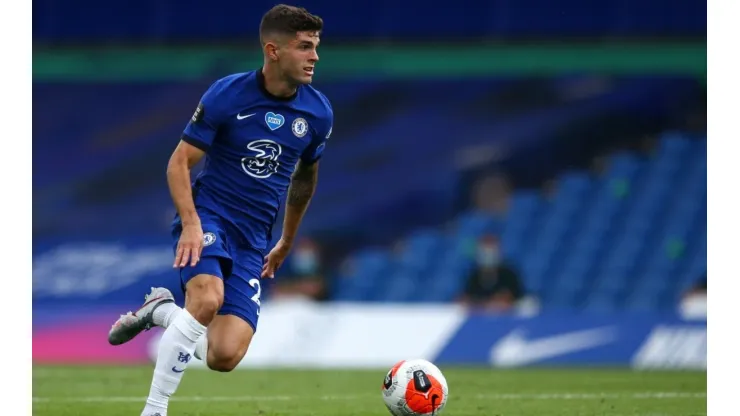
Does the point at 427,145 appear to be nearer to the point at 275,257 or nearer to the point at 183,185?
the point at 275,257

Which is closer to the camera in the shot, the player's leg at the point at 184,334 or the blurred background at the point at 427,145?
the player's leg at the point at 184,334

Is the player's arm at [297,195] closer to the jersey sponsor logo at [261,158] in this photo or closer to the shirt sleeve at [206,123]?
the jersey sponsor logo at [261,158]

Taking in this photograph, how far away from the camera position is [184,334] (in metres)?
6.04

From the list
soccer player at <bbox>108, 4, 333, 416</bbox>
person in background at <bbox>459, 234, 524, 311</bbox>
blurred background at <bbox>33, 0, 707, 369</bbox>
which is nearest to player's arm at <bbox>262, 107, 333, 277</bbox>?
soccer player at <bbox>108, 4, 333, 416</bbox>

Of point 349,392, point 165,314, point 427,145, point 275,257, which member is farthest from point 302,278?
point 165,314

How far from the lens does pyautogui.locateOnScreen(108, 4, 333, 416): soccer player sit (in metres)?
6.14

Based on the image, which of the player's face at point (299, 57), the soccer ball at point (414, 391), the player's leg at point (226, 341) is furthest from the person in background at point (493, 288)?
the player's face at point (299, 57)

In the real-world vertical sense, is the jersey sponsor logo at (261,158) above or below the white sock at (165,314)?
above

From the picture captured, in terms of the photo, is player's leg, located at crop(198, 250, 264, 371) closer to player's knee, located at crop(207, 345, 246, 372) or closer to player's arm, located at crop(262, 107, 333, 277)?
player's knee, located at crop(207, 345, 246, 372)

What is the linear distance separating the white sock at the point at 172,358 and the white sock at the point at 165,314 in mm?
466

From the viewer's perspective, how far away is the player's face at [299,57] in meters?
6.40

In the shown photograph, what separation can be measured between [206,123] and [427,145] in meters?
12.6

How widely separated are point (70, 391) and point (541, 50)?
422 inches
